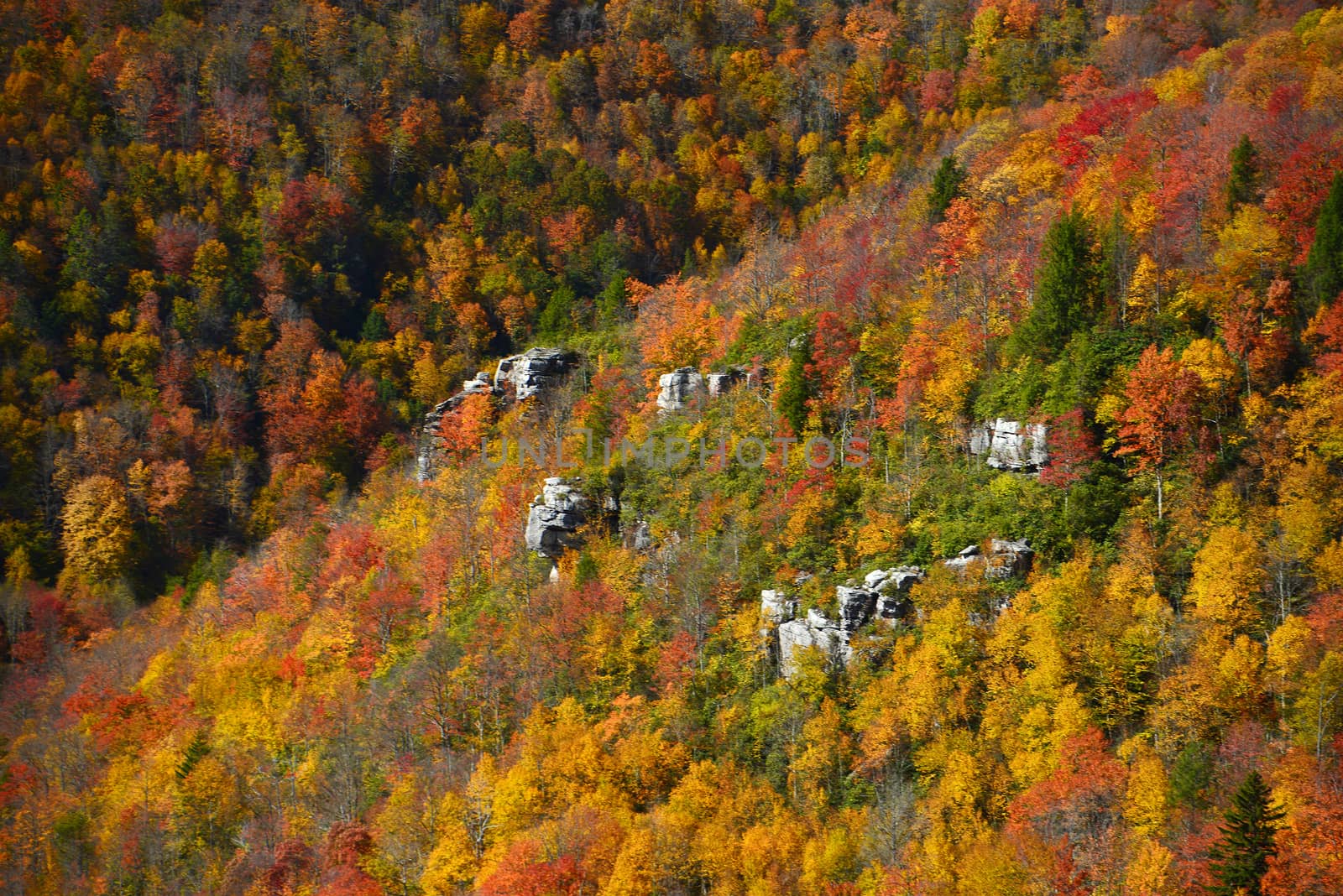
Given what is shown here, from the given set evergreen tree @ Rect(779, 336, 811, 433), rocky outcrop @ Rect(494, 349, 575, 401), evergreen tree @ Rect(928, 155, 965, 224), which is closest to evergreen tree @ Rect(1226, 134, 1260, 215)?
evergreen tree @ Rect(928, 155, 965, 224)

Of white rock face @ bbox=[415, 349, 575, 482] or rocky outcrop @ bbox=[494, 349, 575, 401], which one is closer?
rocky outcrop @ bbox=[494, 349, 575, 401]

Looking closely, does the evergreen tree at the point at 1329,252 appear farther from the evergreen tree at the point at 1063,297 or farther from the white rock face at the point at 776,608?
the white rock face at the point at 776,608

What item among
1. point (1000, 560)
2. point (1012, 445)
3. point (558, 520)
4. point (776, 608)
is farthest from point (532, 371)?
point (1000, 560)

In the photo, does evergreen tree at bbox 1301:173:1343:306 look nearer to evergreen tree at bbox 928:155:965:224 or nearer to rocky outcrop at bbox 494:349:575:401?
evergreen tree at bbox 928:155:965:224

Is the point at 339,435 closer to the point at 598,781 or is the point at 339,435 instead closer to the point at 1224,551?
the point at 598,781

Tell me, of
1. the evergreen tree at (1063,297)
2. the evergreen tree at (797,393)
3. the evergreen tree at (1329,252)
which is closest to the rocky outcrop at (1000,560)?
the evergreen tree at (1063,297)
